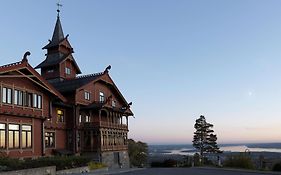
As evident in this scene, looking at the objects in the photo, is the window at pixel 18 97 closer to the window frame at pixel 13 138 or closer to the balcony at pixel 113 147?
the window frame at pixel 13 138

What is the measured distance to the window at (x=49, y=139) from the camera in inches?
1411

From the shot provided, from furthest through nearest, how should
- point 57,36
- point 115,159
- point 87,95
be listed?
point 57,36, point 115,159, point 87,95

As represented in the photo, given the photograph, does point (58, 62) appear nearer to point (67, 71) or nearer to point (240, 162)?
point (67, 71)

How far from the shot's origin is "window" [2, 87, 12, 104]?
29172 mm

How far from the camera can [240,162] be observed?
3566 centimetres

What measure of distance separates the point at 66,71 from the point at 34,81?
1302 centimetres

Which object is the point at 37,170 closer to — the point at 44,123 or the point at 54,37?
the point at 44,123

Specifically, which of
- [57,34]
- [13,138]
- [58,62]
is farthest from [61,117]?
[57,34]

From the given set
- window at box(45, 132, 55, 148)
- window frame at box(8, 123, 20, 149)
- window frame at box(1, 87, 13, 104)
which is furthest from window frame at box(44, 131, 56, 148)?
window frame at box(1, 87, 13, 104)

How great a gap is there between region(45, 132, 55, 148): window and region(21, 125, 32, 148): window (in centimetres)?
381

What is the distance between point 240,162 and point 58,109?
19.4 meters

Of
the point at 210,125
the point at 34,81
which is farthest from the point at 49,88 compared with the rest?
the point at 210,125

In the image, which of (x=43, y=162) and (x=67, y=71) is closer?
(x=43, y=162)

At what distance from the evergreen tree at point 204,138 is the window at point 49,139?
123 ft
